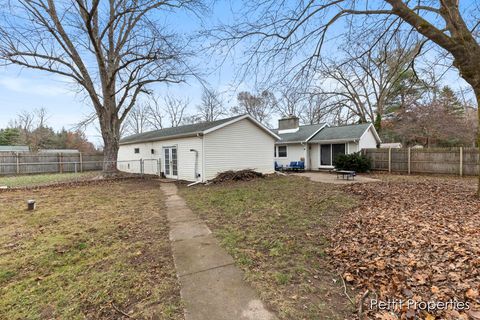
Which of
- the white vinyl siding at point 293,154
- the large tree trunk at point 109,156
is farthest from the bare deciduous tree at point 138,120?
the white vinyl siding at point 293,154

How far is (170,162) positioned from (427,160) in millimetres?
15270

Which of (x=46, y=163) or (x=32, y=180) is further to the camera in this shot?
(x=46, y=163)

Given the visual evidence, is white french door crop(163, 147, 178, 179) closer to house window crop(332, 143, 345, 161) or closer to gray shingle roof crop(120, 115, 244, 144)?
gray shingle roof crop(120, 115, 244, 144)

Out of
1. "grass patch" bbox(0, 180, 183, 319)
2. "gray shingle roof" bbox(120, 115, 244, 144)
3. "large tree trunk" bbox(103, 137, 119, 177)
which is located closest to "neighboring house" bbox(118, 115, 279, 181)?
"gray shingle roof" bbox(120, 115, 244, 144)

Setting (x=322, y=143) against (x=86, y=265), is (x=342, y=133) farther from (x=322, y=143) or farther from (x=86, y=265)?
(x=86, y=265)

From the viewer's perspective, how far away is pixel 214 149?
38.8ft

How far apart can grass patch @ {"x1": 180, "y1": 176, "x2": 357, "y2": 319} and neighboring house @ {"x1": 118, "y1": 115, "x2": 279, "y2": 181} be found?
3.81 meters

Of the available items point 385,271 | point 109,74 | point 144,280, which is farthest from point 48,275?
point 109,74

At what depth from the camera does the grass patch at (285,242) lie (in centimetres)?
245

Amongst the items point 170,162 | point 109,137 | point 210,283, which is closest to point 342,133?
point 170,162

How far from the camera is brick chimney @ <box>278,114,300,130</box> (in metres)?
20.4

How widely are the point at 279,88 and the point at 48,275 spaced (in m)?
6.26

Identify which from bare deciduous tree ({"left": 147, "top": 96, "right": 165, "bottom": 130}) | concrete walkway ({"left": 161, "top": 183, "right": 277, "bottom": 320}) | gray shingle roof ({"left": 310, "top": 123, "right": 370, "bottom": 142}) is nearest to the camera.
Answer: concrete walkway ({"left": 161, "top": 183, "right": 277, "bottom": 320})

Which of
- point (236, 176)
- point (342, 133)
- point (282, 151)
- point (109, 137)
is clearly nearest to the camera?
point (236, 176)
